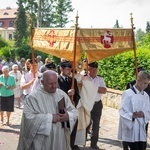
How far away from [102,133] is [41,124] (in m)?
4.45

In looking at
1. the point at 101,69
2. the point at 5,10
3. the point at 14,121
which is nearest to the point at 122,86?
the point at 101,69

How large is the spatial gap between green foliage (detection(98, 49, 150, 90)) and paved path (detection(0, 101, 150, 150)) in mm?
1673

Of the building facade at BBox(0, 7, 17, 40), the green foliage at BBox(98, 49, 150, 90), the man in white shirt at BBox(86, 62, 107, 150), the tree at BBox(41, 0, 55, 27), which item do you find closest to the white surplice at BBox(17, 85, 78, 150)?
the man in white shirt at BBox(86, 62, 107, 150)

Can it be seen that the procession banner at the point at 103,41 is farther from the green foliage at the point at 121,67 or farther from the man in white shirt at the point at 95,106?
the green foliage at the point at 121,67

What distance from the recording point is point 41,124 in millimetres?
4105

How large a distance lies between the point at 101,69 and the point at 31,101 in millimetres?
9623

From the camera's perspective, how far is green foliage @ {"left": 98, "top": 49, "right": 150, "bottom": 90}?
11028 millimetres

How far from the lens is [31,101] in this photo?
4.18 metres

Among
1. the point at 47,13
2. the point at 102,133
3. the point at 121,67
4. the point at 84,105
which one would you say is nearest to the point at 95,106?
the point at 84,105

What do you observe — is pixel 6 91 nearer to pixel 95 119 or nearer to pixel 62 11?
pixel 95 119

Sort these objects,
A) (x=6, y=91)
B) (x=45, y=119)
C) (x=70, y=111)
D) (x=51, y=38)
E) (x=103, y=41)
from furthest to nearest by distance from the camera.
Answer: (x=6, y=91) < (x=51, y=38) < (x=103, y=41) < (x=70, y=111) < (x=45, y=119)

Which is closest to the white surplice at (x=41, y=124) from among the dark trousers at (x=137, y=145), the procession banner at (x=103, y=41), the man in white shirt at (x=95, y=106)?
the dark trousers at (x=137, y=145)

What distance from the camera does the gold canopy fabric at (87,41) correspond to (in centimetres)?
588

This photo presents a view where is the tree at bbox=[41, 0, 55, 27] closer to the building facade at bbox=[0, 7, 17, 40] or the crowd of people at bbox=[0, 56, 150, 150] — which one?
the building facade at bbox=[0, 7, 17, 40]
